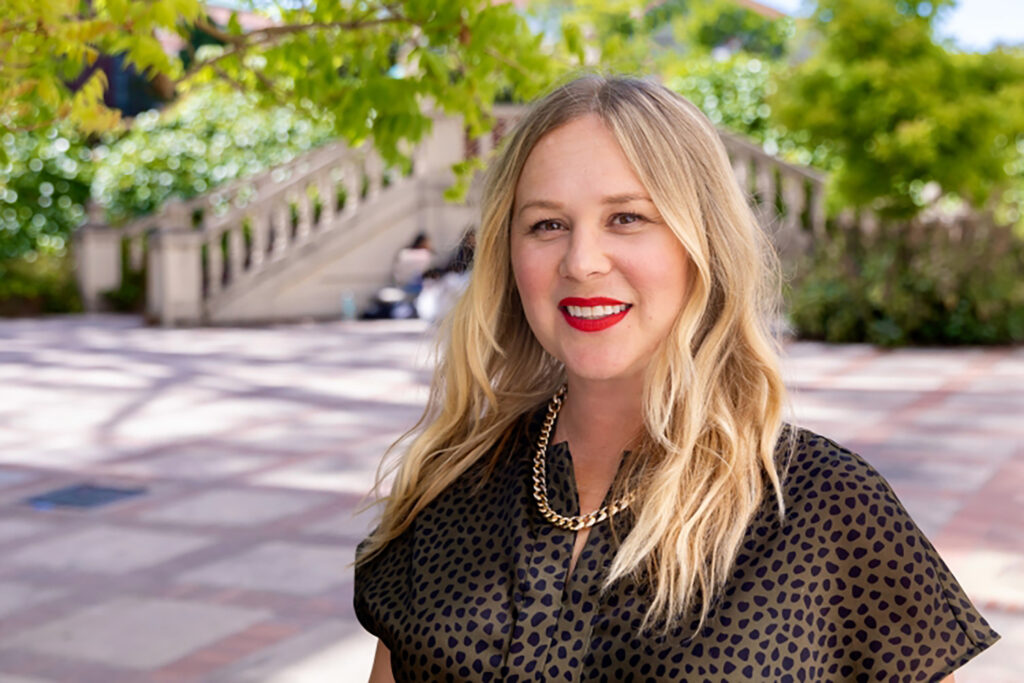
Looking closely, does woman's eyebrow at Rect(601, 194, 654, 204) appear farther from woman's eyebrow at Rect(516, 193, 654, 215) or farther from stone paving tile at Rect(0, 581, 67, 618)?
stone paving tile at Rect(0, 581, 67, 618)

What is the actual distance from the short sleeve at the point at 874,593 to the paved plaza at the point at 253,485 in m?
0.54

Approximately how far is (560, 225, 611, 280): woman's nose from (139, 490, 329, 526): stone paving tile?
4127 mm

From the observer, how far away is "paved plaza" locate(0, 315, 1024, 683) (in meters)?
4.17

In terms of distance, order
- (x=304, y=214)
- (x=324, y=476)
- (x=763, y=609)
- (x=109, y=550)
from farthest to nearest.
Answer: (x=304, y=214)
(x=324, y=476)
(x=109, y=550)
(x=763, y=609)

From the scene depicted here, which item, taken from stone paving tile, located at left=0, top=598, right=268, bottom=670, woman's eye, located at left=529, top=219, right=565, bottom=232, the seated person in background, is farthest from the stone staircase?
woman's eye, located at left=529, top=219, right=565, bottom=232

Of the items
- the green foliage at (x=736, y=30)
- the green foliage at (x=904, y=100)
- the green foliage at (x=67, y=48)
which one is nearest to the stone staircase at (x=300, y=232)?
the green foliage at (x=904, y=100)

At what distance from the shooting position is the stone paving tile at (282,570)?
4.78m

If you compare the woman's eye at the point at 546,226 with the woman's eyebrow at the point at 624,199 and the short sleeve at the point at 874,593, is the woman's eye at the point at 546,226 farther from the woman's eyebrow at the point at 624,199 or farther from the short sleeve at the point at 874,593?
the short sleeve at the point at 874,593

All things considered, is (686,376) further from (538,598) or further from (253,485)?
(253,485)

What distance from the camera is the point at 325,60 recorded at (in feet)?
10.9

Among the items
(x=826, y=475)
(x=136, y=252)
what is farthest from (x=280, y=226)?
(x=826, y=475)

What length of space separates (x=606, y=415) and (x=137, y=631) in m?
2.87

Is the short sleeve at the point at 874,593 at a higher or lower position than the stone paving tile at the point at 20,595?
higher

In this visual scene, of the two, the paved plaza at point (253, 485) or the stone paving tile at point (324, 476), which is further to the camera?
the stone paving tile at point (324, 476)
